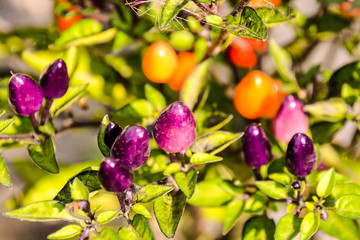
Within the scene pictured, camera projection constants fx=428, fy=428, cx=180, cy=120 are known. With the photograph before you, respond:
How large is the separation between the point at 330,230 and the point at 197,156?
263mm

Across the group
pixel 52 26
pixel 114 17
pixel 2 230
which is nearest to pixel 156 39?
pixel 114 17

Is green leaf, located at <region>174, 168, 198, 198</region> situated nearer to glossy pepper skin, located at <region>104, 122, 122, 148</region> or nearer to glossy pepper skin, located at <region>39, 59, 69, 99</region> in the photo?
glossy pepper skin, located at <region>104, 122, 122, 148</region>

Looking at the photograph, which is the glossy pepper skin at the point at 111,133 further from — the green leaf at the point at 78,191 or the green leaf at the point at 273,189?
the green leaf at the point at 273,189

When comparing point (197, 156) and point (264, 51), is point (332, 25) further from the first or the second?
point (197, 156)

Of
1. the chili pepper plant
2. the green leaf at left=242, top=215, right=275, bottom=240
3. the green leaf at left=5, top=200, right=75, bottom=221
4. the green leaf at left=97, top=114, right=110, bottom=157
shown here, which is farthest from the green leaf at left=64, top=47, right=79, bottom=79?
the green leaf at left=242, top=215, right=275, bottom=240

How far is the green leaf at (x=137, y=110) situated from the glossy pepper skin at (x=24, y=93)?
0.58 ft

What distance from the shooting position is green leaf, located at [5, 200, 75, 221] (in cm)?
56

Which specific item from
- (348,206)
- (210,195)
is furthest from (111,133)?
(348,206)

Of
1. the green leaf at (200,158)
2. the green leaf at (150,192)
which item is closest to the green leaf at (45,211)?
the green leaf at (150,192)

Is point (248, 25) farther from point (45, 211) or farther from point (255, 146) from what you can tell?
point (45, 211)

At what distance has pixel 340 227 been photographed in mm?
719

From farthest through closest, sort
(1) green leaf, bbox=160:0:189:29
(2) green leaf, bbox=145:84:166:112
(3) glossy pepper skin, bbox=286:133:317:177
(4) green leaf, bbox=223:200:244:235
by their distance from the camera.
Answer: (2) green leaf, bbox=145:84:166:112 → (4) green leaf, bbox=223:200:244:235 → (3) glossy pepper skin, bbox=286:133:317:177 → (1) green leaf, bbox=160:0:189:29

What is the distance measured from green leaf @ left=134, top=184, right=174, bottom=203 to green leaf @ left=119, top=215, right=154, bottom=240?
0.03m

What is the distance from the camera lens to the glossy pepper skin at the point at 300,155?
63 centimetres
